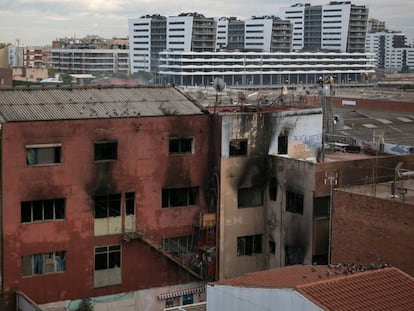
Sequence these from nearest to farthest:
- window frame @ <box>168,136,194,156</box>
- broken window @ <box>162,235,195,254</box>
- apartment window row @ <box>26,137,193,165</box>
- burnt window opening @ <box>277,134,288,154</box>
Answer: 1. apartment window row @ <box>26,137,193,165</box>
2. window frame @ <box>168,136,194,156</box>
3. broken window @ <box>162,235,195,254</box>
4. burnt window opening @ <box>277,134,288,154</box>

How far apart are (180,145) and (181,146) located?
0.24ft

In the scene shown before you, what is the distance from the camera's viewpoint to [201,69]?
18262 cm

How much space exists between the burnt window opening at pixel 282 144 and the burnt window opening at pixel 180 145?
397 cm

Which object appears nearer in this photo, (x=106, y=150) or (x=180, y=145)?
(x=106, y=150)

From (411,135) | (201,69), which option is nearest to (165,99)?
(411,135)

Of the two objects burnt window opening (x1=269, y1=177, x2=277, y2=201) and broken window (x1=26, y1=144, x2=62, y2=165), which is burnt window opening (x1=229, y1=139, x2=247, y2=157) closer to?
burnt window opening (x1=269, y1=177, x2=277, y2=201)

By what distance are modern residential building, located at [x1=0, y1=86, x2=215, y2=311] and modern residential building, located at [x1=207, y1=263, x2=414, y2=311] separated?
378 inches

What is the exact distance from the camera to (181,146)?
102 feet

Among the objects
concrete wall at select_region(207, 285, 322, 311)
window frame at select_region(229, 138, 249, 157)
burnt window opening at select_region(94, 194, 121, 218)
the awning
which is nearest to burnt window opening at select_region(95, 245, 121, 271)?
burnt window opening at select_region(94, 194, 121, 218)

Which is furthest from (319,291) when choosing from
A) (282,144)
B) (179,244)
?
(282,144)

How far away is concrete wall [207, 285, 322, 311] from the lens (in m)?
18.1

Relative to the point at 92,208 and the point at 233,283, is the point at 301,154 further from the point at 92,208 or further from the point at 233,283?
the point at 233,283

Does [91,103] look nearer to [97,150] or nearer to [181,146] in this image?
[97,150]

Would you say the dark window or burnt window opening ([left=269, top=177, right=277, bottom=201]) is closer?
the dark window
